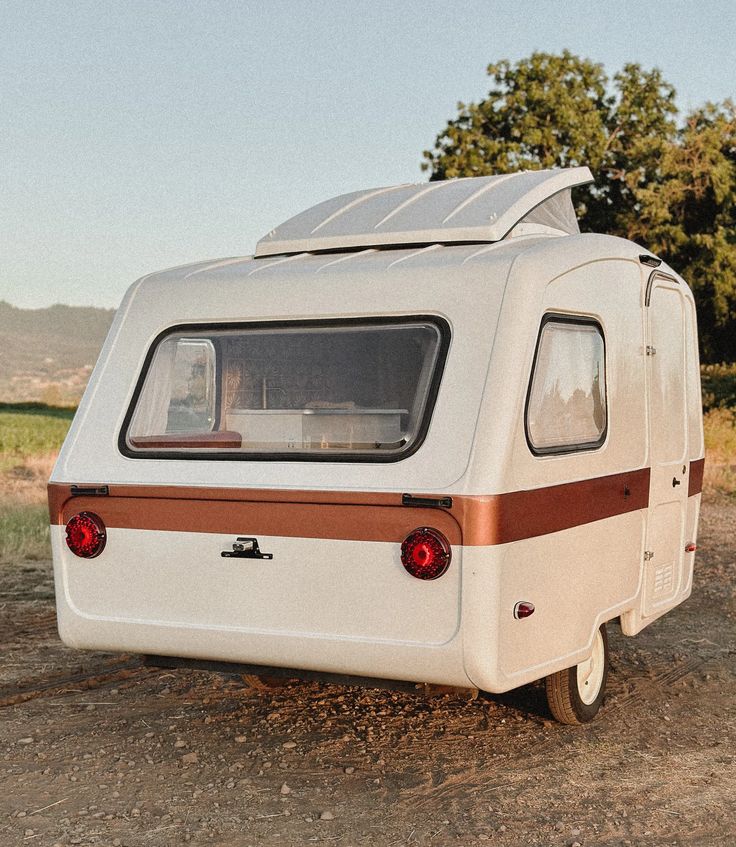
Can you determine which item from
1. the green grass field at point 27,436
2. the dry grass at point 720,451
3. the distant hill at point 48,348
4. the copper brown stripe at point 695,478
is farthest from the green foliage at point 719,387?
the distant hill at point 48,348

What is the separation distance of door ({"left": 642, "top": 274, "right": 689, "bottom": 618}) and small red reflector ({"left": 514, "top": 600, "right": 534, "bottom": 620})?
1559 mm

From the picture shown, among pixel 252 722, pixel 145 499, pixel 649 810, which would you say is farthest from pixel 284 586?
pixel 649 810

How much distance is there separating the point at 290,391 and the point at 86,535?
3.76 ft

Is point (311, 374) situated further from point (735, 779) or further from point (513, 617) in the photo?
point (735, 779)

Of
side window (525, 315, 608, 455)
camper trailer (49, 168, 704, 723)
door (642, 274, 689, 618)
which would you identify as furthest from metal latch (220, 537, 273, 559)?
door (642, 274, 689, 618)

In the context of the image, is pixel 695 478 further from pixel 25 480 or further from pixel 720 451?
pixel 25 480

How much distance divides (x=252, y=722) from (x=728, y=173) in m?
19.0

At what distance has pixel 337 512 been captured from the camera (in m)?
4.72

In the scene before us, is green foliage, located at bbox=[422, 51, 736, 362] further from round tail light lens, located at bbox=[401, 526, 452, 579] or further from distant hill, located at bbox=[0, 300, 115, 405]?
distant hill, located at bbox=[0, 300, 115, 405]

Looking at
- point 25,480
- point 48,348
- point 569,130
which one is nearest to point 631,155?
point 569,130

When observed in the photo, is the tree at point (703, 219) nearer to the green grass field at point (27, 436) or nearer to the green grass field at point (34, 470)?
the green grass field at point (34, 470)

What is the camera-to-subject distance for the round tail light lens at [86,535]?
518cm

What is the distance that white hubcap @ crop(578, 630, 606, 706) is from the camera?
576cm

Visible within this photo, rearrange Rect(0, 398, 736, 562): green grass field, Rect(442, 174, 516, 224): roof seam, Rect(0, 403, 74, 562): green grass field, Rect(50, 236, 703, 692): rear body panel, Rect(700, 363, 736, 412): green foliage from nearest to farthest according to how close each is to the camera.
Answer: Rect(50, 236, 703, 692): rear body panel < Rect(442, 174, 516, 224): roof seam < Rect(0, 403, 74, 562): green grass field < Rect(0, 398, 736, 562): green grass field < Rect(700, 363, 736, 412): green foliage
